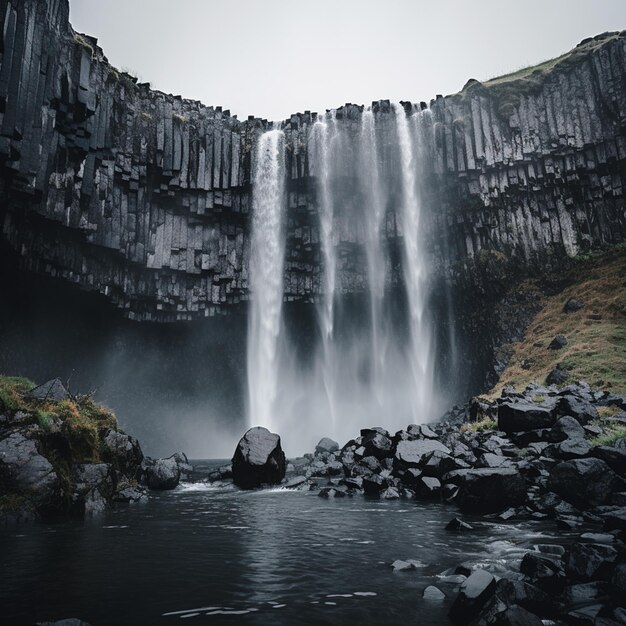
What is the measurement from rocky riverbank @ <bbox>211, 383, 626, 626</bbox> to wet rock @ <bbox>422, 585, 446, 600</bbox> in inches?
0.6

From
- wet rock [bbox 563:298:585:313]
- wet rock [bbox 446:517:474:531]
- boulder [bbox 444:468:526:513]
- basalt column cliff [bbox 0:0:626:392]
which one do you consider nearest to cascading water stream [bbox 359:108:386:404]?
basalt column cliff [bbox 0:0:626:392]

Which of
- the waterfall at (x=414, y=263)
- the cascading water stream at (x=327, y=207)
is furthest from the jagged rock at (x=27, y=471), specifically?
the waterfall at (x=414, y=263)

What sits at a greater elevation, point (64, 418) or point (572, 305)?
point (572, 305)

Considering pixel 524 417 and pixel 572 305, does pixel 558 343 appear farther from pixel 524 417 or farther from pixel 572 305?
pixel 524 417

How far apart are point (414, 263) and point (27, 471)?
Result: 31375 millimetres

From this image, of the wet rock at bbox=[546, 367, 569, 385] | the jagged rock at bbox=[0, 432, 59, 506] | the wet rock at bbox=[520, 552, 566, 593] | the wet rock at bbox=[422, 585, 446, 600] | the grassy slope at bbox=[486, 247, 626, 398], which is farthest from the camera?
the wet rock at bbox=[546, 367, 569, 385]

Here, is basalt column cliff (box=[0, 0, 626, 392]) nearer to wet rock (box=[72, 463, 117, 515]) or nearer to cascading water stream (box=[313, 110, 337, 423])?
cascading water stream (box=[313, 110, 337, 423])

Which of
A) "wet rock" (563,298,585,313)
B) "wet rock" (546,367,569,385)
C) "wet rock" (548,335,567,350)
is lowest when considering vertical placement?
"wet rock" (546,367,569,385)

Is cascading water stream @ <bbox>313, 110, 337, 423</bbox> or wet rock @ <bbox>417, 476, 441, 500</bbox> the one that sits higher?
cascading water stream @ <bbox>313, 110, 337, 423</bbox>

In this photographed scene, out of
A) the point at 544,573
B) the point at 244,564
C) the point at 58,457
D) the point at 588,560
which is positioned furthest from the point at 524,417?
the point at 58,457

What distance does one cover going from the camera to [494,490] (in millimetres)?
9914

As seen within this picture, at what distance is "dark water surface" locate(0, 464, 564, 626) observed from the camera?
485 cm

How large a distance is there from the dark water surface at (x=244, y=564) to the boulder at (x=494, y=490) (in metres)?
0.74

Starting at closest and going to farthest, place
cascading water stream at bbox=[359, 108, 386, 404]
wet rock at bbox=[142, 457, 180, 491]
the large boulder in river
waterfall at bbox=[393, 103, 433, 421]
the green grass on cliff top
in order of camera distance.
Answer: the green grass on cliff top → wet rock at bbox=[142, 457, 180, 491] → the large boulder in river → waterfall at bbox=[393, 103, 433, 421] → cascading water stream at bbox=[359, 108, 386, 404]
